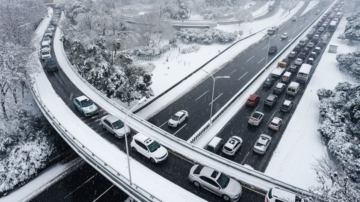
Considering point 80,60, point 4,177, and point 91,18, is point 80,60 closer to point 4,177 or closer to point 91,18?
point 4,177

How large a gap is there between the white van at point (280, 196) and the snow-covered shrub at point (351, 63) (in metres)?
43.5

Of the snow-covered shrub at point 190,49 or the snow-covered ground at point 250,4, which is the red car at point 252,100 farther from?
the snow-covered ground at point 250,4

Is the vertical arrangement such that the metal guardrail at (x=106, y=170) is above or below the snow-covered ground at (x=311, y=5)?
below

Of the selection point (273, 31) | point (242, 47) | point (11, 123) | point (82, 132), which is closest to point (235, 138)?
point (82, 132)

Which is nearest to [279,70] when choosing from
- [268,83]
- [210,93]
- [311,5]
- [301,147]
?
[268,83]

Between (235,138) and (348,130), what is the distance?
1518cm

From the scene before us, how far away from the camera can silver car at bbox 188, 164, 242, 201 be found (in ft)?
66.0

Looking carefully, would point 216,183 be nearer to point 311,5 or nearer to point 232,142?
point 232,142

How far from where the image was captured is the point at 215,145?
99.2 feet

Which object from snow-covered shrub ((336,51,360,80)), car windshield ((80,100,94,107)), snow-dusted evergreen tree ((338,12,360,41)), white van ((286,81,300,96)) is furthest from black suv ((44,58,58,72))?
snow-dusted evergreen tree ((338,12,360,41))

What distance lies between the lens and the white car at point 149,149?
23955 mm

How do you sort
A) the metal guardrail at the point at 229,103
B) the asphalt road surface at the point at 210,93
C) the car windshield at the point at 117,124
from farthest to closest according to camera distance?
the asphalt road surface at the point at 210,93
the metal guardrail at the point at 229,103
the car windshield at the point at 117,124

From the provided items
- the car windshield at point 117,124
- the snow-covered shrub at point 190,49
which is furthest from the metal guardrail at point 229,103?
the snow-covered shrub at point 190,49

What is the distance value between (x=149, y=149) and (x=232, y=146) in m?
10.9
